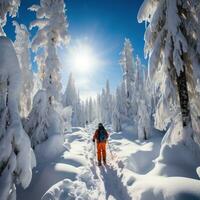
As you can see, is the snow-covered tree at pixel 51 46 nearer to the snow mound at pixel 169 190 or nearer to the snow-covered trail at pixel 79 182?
the snow-covered trail at pixel 79 182

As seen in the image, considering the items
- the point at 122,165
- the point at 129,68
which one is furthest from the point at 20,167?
the point at 129,68

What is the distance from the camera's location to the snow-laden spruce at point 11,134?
210 inches

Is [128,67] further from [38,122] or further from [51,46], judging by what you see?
[38,122]

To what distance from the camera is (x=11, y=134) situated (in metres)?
5.50

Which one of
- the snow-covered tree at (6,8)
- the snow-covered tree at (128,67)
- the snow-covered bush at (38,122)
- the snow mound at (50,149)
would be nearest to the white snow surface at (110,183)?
the snow mound at (50,149)

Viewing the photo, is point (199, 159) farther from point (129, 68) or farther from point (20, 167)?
point (129, 68)

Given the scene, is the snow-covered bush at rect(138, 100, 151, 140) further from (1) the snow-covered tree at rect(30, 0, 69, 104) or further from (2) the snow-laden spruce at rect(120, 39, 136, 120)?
(2) the snow-laden spruce at rect(120, 39, 136, 120)

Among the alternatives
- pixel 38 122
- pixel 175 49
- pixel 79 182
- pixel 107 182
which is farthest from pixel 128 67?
pixel 79 182

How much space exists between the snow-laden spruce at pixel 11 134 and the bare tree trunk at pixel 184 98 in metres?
7.33

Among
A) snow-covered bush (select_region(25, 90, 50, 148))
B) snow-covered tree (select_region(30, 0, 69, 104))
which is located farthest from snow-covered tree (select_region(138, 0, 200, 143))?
snow-covered tree (select_region(30, 0, 69, 104))

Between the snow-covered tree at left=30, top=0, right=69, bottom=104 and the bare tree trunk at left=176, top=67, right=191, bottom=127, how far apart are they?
1042 cm

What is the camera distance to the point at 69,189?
7.66 m

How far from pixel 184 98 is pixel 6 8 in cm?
819

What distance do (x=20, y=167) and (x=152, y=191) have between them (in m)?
3.78
